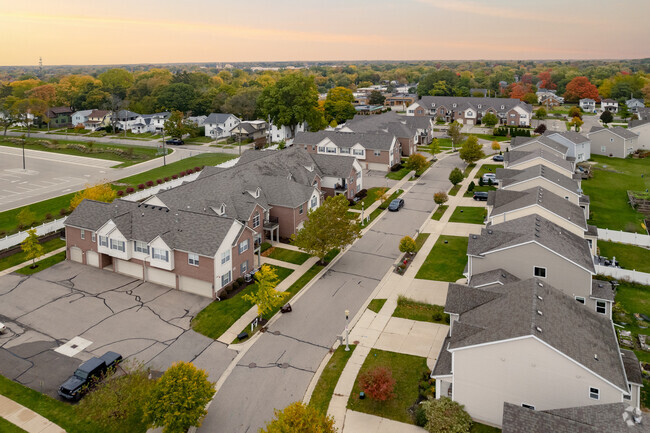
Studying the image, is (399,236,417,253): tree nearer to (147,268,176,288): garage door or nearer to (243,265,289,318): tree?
(243,265,289,318): tree

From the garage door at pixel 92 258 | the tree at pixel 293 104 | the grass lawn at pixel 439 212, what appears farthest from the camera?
the tree at pixel 293 104

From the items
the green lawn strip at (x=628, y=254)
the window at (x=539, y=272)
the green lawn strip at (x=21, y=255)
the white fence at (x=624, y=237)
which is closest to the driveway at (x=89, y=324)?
the green lawn strip at (x=21, y=255)

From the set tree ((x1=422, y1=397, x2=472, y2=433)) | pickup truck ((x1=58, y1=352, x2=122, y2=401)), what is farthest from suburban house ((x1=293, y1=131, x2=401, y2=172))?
tree ((x1=422, y1=397, x2=472, y2=433))

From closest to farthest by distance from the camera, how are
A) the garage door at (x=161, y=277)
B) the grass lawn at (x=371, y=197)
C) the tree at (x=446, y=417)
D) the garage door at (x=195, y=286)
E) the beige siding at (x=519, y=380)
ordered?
the beige siding at (x=519, y=380) < the tree at (x=446, y=417) < the garage door at (x=195, y=286) < the garage door at (x=161, y=277) < the grass lawn at (x=371, y=197)

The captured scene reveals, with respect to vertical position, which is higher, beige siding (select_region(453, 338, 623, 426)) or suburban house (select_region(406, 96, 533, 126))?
suburban house (select_region(406, 96, 533, 126))

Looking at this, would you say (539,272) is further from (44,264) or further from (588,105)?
(588,105)

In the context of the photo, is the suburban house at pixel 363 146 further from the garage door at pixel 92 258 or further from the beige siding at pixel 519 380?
the beige siding at pixel 519 380
